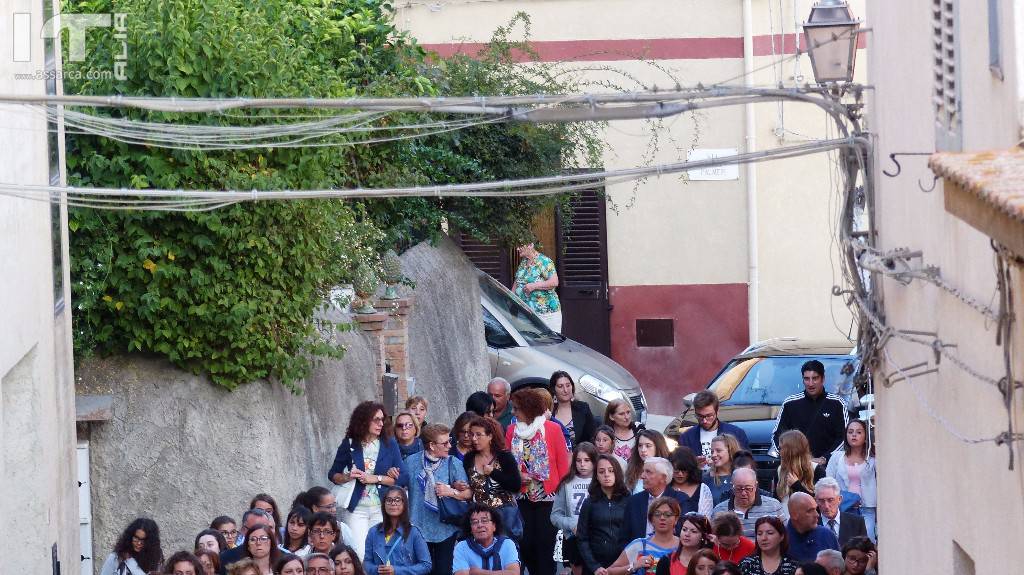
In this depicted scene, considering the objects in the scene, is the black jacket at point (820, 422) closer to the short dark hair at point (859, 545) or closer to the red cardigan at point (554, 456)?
the red cardigan at point (554, 456)

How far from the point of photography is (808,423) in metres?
13.2

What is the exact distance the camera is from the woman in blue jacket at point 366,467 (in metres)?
11.6

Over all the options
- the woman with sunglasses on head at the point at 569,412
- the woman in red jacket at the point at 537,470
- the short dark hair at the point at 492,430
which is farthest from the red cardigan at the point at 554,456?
the woman with sunglasses on head at the point at 569,412

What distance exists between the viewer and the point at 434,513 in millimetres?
11570

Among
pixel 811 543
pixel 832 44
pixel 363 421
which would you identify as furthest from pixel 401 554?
pixel 832 44

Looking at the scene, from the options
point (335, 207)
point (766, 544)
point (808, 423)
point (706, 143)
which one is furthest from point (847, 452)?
point (706, 143)

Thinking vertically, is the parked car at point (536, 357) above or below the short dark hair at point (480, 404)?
above

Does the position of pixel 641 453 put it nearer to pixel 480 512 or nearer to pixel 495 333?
pixel 480 512

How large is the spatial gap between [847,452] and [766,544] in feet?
7.72

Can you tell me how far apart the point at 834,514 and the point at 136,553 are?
15.5 ft

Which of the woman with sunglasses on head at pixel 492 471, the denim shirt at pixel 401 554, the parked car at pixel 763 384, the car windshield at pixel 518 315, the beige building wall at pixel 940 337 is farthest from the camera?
the car windshield at pixel 518 315

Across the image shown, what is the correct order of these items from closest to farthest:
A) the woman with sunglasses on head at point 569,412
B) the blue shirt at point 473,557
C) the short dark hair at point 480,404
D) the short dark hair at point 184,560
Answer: the short dark hair at point 184,560 → the blue shirt at point 473,557 → the woman with sunglasses on head at point 569,412 → the short dark hair at point 480,404

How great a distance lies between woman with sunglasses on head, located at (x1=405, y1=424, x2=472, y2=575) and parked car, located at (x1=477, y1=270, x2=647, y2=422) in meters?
6.36

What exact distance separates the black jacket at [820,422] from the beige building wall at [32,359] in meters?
5.83
